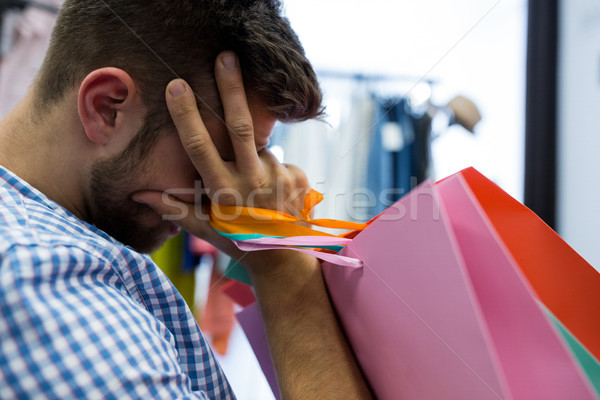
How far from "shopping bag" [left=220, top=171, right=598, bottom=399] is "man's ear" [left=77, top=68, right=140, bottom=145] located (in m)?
0.39

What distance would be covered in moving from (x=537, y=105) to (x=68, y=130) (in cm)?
168

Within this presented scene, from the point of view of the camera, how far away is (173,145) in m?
0.67

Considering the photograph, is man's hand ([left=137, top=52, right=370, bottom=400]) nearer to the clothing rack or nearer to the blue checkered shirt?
the blue checkered shirt

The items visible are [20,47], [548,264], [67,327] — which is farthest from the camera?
[20,47]

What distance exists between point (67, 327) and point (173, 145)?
363 mm

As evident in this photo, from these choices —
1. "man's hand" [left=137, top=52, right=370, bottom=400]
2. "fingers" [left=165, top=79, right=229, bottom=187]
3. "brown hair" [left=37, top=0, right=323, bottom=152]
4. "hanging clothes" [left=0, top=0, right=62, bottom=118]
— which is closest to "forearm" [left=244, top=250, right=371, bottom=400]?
"man's hand" [left=137, top=52, right=370, bottom=400]

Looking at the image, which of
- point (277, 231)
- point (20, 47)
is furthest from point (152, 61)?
point (20, 47)

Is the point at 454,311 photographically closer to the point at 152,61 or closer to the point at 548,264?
the point at 548,264

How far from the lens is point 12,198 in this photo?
49cm

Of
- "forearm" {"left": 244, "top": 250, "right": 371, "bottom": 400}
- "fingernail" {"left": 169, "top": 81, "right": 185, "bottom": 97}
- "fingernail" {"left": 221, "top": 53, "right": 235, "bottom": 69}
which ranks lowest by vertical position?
"forearm" {"left": 244, "top": 250, "right": 371, "bottom": 400}

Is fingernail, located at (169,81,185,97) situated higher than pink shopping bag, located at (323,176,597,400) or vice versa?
fingernail, located at (169,81,185,97)

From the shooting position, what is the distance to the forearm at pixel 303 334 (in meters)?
0.58

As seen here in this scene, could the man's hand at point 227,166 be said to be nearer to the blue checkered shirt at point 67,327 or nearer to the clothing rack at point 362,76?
the blue checkered shirt at point 67,327

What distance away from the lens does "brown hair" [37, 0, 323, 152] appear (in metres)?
0.64
